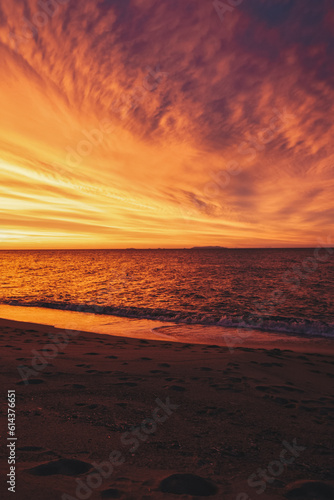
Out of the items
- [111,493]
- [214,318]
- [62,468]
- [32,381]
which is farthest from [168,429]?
[214,318]

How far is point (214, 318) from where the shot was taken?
69.4 ft

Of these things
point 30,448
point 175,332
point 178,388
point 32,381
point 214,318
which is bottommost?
point 214,318

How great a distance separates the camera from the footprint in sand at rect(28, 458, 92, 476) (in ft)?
11.8

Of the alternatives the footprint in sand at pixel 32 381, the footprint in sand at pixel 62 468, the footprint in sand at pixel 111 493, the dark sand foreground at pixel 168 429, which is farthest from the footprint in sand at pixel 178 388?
the footprint in sand at pixel 111 493

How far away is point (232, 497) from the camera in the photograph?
3418 millimetres

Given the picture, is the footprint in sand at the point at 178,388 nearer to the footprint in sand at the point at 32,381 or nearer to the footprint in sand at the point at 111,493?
the footprint in sand at the point at 32,381

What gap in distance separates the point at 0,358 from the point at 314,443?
28.5ft

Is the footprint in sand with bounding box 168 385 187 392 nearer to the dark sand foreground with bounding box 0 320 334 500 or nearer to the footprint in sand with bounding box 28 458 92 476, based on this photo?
the dark sand foreground with bounding box 0 320 334 500

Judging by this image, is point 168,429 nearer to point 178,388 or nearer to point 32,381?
point 178,388

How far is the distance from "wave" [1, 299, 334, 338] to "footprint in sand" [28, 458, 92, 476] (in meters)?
16.0

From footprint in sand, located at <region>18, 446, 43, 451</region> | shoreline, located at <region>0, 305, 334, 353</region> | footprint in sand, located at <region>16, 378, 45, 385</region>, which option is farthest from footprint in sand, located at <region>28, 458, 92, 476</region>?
shoreline, located at <region>0, 305, 334, 353</region>

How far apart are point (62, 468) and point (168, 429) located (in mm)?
2004

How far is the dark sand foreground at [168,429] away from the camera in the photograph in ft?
11.7

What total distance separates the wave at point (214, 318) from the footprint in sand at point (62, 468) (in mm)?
15998
